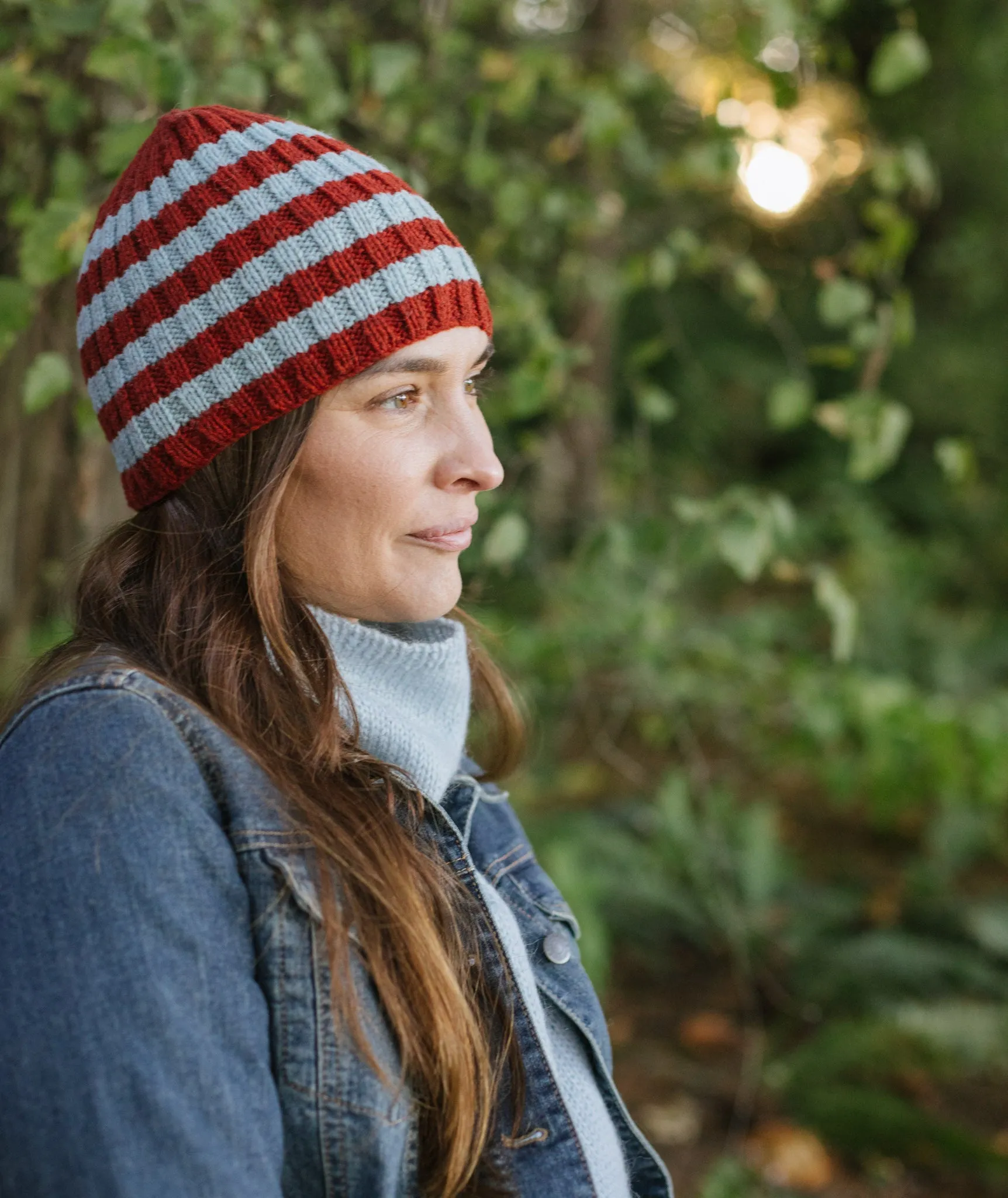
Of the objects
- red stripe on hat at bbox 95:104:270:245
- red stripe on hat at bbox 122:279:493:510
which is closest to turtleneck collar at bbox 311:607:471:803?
red stripe on hat at bbox 122:279:493:510

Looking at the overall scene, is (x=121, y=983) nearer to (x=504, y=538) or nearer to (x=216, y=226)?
(x=216, y=226)

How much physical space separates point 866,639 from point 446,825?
5059 mm

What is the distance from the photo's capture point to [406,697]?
1.46 m

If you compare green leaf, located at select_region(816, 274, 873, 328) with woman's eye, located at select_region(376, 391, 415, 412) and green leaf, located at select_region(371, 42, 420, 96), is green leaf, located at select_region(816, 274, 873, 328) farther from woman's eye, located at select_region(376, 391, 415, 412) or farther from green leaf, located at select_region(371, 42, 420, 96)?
woman's eye, located at select_region(376, 391, 415, 412)

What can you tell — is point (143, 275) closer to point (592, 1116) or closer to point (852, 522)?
point (592, 1116)

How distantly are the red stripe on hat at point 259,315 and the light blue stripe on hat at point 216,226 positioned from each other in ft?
0.29

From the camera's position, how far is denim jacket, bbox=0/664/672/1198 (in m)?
0.96

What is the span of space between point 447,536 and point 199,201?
0.52 m

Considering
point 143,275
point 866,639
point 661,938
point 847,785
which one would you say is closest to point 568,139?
point 143,275

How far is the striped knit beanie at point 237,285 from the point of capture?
1.32m

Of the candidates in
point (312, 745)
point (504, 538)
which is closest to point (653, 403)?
point (504, 538)

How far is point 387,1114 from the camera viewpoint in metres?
1.14

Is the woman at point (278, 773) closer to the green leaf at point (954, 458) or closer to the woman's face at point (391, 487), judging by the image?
the woman's face at point (391, 487)

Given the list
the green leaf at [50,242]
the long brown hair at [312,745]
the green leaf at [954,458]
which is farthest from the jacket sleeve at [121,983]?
the green leaf at [954,458]
